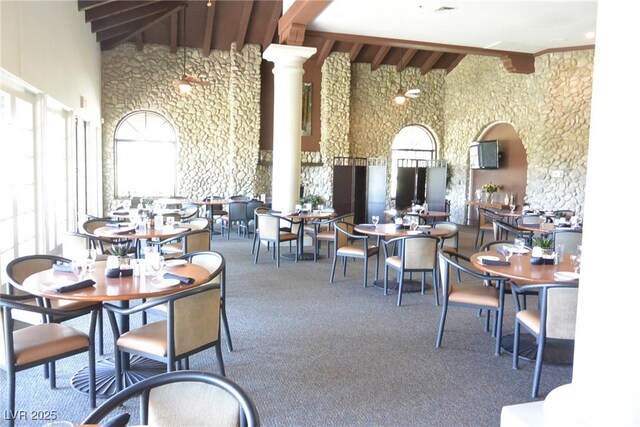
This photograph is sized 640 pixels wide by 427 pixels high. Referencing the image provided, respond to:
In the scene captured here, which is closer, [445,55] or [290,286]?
[290,286]

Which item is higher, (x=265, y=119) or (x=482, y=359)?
(x=265, y=119)

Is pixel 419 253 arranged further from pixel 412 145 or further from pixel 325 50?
pixel 412 145

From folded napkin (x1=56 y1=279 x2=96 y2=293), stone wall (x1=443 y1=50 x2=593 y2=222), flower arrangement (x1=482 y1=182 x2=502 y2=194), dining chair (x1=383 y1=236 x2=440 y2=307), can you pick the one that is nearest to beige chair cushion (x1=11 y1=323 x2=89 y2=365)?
folded napkin (x1=56 y1=279 x2=96 y2=293)

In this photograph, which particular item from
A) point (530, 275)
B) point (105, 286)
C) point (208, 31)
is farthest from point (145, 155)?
point (530, 275)

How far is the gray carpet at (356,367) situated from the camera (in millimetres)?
2910

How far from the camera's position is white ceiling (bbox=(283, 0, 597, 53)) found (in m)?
7.50

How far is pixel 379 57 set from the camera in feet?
41.2

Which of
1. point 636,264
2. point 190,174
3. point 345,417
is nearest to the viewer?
point 636,264

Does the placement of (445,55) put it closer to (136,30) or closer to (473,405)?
(136,30)

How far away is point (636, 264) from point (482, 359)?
2.12m

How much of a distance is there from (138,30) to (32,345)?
29.7 ft

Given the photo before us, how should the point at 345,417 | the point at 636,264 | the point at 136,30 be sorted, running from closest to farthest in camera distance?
the point at 636,264 → the point at 345,417 → the point at 136,30

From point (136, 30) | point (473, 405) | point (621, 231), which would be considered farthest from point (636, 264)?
point (136, 30)

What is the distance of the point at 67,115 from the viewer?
777 cm
